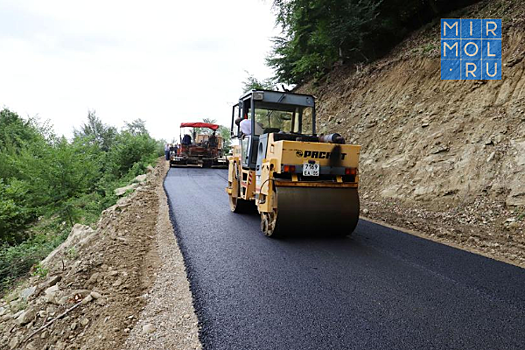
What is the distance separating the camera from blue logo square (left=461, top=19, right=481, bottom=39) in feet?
28.9

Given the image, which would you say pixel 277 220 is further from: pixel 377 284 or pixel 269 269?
pixel 377 284

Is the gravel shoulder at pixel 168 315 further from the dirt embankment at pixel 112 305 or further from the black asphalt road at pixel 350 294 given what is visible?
the black asphalt road at pixel 350 294

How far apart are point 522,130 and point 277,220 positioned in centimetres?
532

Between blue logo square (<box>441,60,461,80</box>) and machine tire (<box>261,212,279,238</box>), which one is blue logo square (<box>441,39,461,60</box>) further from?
machine tire (<box>261,212,279,238</box>)

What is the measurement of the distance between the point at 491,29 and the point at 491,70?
149 cm

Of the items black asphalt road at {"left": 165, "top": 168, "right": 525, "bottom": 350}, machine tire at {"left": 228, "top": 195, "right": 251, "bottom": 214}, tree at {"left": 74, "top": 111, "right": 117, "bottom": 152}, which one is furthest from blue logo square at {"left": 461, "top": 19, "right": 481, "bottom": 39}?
tree at {"left": 74, "top": 111, "right": 117, "bottom": 152}

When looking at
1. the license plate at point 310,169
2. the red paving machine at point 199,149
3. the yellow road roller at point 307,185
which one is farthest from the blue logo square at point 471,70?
the red paving machine at point 199,149

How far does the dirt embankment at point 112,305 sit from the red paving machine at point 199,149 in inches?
614

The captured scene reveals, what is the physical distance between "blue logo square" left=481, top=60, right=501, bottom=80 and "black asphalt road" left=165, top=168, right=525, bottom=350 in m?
5.08

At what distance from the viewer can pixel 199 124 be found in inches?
837

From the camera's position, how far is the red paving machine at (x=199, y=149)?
2038 cm

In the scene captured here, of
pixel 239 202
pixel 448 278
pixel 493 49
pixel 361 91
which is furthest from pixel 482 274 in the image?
pixel 361 91

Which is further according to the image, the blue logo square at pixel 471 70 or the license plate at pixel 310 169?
the blue logo square at pixel 471 70

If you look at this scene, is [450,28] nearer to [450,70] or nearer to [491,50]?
[450,70]
